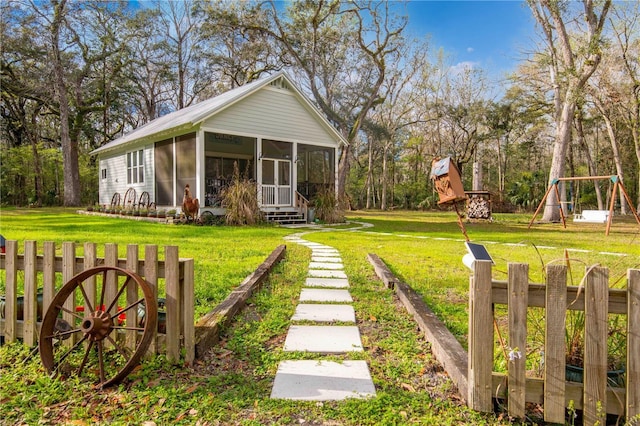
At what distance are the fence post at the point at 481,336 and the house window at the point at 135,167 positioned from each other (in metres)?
16.9

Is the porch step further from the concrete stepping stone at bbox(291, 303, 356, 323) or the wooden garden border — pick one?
the wooden garden border

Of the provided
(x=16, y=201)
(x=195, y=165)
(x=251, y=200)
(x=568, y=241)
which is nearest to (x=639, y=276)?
(x=568, y=241)

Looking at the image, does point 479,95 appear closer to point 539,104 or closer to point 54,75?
point 539,104

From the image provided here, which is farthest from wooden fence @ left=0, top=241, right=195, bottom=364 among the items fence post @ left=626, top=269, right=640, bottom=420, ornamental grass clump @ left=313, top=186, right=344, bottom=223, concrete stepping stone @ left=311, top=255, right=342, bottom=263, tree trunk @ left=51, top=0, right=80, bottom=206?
tree trunk @ left=51, top=0, right=80, bottom=206

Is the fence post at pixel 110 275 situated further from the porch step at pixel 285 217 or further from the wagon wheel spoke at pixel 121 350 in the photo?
the porch step at pixel 285 217

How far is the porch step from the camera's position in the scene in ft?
45.0

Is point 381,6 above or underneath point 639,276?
above

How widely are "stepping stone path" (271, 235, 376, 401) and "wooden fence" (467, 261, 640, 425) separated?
660mm

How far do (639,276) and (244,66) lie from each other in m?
26.4

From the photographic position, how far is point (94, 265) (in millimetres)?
2455

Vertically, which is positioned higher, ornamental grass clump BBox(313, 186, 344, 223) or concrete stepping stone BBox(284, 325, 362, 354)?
ornamental grass clump BBox(313, 186, 344, 223)

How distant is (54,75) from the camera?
75.2ft

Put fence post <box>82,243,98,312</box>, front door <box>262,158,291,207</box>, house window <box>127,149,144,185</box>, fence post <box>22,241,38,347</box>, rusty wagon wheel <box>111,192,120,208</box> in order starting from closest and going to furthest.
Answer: fence post <box>82,243,98,312</box>
fence post <box>22,241,38,347</box>
front door <box>262,158,291,207</box>
house window <box>127,149,144,185</box>
rusty wagon wheel <box>111,192,120,208</box>

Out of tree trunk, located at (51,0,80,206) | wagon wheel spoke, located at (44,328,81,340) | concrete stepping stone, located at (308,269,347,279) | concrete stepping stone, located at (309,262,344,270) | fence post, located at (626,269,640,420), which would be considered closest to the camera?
fence post, located at (626,269,640,420)
